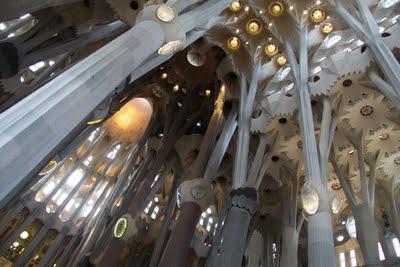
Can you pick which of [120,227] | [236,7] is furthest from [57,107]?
[236,7]

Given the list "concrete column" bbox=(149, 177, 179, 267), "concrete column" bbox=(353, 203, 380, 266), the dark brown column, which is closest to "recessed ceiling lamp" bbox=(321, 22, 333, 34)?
"concrete column" bbox=(353, 203, 380, 266)

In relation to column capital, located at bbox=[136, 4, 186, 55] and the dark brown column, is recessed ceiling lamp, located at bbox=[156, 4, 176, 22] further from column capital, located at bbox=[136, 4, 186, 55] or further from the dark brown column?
the dark brown column

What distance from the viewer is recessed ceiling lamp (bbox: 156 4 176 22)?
337 inches

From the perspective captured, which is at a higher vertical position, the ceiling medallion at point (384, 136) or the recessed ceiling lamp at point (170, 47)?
the ceiling medallion at point (384, 136)

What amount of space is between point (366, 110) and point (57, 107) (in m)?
12.6

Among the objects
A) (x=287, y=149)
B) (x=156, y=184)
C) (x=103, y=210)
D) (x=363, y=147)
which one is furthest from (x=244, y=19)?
(x=103, y=210)

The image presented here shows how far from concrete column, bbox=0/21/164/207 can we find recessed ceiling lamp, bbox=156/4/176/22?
65cm

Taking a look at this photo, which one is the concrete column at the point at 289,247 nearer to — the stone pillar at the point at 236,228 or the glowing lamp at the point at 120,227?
the stone pillar at the point at 236,228

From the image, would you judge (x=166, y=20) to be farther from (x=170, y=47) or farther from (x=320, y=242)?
(x=320, y=242)

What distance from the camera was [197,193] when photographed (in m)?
12.9

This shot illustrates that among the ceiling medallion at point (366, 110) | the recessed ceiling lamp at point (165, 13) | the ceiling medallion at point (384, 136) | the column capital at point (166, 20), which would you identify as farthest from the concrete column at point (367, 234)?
the recessed ceiling lamp at point (165, 13)

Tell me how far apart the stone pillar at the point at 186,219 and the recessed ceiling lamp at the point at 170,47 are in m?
5.29

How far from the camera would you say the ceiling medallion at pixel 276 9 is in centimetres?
1568

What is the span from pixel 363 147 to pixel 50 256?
1405cm
